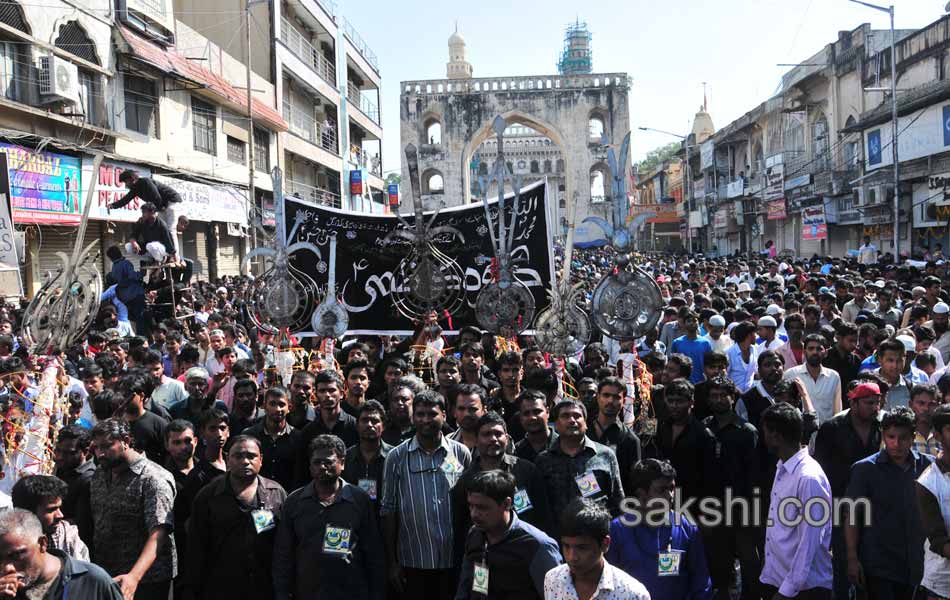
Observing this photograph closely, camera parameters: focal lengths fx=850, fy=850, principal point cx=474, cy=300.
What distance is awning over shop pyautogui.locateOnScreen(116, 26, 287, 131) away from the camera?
55.6 feet

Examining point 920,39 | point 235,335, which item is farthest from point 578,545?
point 920,39

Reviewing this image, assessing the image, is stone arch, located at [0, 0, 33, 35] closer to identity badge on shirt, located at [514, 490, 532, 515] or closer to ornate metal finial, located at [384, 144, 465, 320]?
ornate metal finial, located at [384, 144, 465, 320]

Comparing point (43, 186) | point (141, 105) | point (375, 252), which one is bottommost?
point (375, 252)

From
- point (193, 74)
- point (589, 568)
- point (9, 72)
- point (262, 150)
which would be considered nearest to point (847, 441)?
point (589, 568)

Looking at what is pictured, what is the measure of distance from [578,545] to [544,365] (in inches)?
148

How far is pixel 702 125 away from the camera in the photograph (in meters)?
51.6

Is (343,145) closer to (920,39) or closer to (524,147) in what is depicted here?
(920,39)

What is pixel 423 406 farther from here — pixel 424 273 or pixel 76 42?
pixel 76 42

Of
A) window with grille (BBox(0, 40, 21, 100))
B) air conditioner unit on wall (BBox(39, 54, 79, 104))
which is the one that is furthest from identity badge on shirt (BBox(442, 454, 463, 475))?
air conditioner unit on wall (BBox(39, 54, 79, 104))

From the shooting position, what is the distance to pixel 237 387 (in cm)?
574

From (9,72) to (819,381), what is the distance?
1261 centimetres

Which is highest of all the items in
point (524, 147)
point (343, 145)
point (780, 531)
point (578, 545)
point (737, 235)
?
point (524, 147)

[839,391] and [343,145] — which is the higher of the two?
[343,145]

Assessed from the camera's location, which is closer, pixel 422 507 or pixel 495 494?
pixel 495 494
